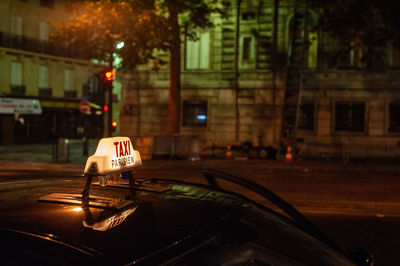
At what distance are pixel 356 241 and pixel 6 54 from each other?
32.9m

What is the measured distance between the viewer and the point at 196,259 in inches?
61.1

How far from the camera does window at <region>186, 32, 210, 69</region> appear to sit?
24.9 metres

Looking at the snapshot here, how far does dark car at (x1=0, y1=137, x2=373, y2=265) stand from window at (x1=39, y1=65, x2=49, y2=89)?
35.0m

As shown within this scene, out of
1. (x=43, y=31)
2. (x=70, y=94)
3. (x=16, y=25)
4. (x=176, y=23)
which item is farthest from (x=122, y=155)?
(x=70, y=94)

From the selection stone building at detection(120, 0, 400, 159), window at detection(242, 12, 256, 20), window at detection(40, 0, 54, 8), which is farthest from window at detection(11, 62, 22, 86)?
window at detection(242, 12, 256, 20)

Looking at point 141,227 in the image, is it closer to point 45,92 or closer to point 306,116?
point 306,116

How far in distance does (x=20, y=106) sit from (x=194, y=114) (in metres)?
15.5

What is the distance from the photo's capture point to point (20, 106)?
1265 inches

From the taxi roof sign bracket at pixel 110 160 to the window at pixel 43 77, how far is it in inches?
1381

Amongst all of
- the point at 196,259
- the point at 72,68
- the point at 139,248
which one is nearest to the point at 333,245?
the point at 196,259

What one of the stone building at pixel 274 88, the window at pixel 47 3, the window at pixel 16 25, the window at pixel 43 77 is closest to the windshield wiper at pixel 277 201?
the stone building at pixel 274 88

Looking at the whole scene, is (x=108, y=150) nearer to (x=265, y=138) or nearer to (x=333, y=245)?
(x=333, y=245)

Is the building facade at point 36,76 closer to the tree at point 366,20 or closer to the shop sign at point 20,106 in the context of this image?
the shop sign at point 20,106

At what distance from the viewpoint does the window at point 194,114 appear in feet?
82.5
